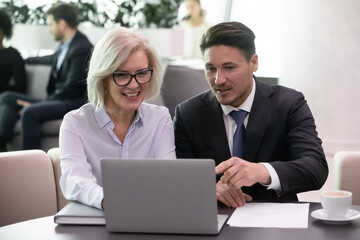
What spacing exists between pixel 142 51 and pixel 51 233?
77 centimetres

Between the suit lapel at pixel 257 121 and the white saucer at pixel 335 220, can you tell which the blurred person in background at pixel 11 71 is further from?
the white saucer at pixel 335 220

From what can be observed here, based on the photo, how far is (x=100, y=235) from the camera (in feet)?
5.55

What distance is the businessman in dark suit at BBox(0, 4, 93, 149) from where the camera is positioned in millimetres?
→ 5844

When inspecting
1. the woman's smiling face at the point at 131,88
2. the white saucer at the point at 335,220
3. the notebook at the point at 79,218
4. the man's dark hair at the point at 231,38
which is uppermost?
the man's dark hair at the point at 231,38

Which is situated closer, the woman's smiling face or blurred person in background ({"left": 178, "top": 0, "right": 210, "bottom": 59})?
the woman's smiling face

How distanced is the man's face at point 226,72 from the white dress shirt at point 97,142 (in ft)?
0.70

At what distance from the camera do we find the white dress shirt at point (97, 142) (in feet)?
6.91

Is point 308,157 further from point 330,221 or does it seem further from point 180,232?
point 180,232

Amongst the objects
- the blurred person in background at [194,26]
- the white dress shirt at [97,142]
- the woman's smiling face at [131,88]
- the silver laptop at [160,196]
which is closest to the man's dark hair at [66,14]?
the blurred person in background at [194,26]

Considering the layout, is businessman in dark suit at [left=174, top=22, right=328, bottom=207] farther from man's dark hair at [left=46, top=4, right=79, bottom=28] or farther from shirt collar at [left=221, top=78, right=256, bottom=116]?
man's dark hair at [left=46, top=4, right=79, bottom=28]

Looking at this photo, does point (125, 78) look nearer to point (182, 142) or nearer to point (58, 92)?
point (182, 142)

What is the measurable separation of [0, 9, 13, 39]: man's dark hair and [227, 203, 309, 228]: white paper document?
5.26m

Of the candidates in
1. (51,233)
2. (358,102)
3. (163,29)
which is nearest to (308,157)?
(51,233)

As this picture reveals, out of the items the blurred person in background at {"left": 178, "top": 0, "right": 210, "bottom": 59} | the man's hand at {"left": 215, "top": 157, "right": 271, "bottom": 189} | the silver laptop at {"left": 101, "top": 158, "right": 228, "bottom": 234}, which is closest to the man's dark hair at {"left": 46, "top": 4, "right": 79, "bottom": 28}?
the blurred person in background at {"left": 178, "top": 0, "right": 210, "bottom": 59}
